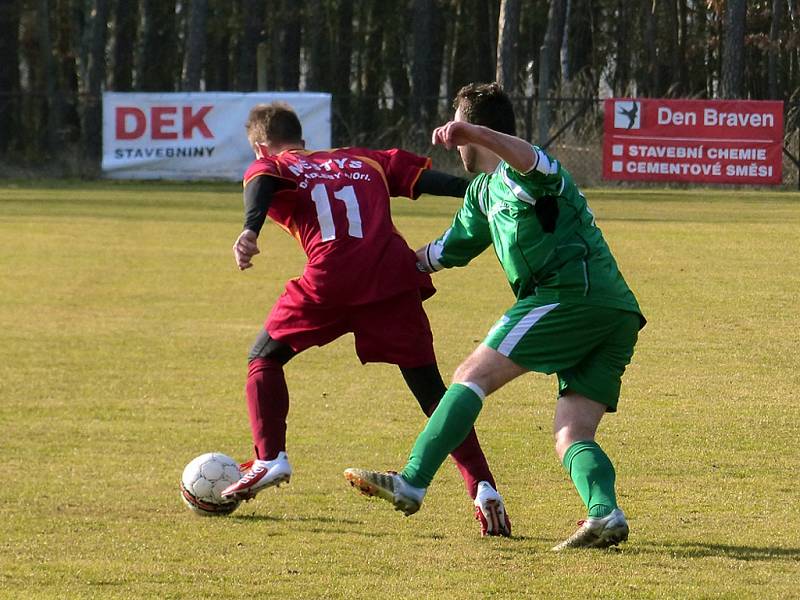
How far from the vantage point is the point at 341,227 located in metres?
5.90

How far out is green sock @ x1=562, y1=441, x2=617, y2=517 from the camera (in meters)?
5.05

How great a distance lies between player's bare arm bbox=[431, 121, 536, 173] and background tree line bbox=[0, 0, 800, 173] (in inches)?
1229

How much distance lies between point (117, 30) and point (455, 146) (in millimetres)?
49099

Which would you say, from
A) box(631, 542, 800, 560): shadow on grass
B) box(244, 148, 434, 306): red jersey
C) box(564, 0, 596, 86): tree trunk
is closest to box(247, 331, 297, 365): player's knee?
box(244, 148, 434, 306): red jersey

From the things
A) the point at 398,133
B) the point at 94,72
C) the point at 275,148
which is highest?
the point at 275,148

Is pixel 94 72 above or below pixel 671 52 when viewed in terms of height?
below

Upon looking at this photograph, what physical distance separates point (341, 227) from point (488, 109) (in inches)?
39.2

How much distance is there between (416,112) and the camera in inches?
1549

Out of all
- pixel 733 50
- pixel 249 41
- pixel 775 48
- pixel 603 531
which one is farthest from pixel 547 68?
pixel 603 531

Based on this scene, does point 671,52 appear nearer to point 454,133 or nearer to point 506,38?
point 506,38

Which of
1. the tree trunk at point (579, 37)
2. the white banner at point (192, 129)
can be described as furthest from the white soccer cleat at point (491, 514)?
the tree trunk at point (579, 37)

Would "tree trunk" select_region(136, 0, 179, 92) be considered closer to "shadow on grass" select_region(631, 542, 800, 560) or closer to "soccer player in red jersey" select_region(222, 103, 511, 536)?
"soccer player in red jersey" select_region(222, 103, 511, 536)

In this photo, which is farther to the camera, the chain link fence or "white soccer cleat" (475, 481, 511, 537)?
the chain link fence

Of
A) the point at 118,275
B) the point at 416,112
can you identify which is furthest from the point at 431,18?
the point at 118,275
